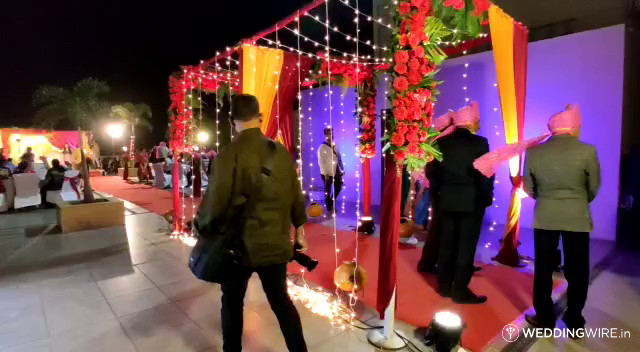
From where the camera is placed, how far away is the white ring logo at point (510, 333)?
2.47 meters

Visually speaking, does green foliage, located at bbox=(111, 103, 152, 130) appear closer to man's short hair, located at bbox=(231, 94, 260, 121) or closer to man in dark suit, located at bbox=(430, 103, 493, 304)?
man in dark suit, located at bbox=(430, 103, 493, 304)

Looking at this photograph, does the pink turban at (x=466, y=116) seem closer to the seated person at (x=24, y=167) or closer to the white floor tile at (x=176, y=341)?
the white floor tile at (x=176, y=341)

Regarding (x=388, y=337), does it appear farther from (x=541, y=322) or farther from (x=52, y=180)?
(x=52, y=180)

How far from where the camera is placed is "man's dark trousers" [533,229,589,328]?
2512 millimetres

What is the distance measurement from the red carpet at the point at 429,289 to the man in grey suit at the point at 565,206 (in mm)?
348

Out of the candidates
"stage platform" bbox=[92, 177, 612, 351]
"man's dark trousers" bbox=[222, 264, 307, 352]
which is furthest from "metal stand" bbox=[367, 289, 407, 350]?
"man's dark trousers" bbox=[222, 264, 307, 352]

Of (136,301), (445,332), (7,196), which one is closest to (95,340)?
(136,301)

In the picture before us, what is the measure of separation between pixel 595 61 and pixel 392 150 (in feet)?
13.5

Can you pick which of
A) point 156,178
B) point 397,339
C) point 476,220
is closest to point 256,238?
point 397,339

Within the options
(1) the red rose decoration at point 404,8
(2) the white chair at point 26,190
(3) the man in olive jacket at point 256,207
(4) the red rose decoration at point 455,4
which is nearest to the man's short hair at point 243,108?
(3) the man in olive jacket at point 256,207

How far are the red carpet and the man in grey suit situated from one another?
1.14 ft

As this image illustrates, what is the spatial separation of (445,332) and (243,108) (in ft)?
5.57

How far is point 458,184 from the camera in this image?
297 cm

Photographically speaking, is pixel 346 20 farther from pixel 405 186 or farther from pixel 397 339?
pixel 397 339
